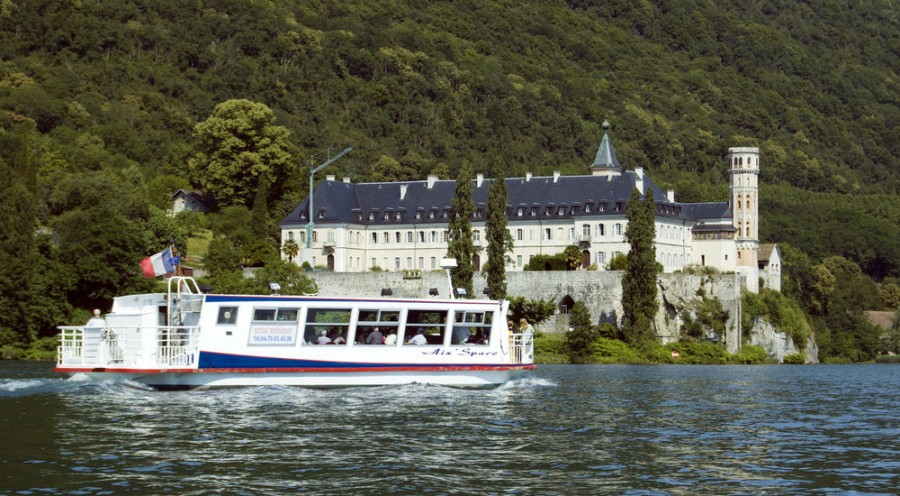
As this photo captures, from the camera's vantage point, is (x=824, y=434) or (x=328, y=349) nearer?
(x=824, y=434)

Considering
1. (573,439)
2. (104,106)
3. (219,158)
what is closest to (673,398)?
(573,439)

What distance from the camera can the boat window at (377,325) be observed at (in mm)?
53062

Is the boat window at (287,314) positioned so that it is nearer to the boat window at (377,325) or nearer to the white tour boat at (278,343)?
the white tour boat at (278,343)

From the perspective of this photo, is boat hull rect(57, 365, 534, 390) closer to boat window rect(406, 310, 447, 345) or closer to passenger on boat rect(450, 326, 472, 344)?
passenger on boat rect(450, 326, 472, 344)

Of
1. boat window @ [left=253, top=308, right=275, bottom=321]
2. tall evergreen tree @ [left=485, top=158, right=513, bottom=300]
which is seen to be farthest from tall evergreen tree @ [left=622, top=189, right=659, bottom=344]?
boat window @ [left=253, top=308, right=275, bottom=321]

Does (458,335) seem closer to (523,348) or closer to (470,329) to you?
(470,329)

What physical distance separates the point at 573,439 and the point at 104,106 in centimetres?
15023

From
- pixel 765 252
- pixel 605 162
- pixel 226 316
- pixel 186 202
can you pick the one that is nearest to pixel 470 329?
pixel 226 316

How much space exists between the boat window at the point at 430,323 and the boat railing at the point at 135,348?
8.05 m

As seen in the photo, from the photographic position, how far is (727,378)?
2970 inches

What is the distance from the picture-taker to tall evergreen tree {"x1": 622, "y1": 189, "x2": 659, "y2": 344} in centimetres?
10450

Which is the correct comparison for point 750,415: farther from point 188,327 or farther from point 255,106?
point 255,106

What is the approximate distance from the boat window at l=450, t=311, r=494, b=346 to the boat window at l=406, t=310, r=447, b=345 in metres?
0.48

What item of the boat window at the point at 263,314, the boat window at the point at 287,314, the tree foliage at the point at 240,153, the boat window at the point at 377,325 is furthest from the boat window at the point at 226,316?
the tree foliage at the point at 240,153
